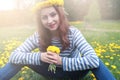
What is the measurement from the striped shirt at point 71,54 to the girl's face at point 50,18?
183 millimetres

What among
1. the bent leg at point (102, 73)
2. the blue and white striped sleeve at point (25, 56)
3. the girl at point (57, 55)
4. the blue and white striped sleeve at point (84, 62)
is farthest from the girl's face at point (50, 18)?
the bent leg at point (102, 73)

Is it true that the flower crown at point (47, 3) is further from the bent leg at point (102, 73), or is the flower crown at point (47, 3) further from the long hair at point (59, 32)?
the bent leg at point (102, 73)

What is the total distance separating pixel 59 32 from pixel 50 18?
0.20 metres

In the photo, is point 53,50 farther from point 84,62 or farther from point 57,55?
point 84,62

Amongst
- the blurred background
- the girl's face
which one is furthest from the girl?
the blurred background

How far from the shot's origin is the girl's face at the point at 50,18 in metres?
3.85

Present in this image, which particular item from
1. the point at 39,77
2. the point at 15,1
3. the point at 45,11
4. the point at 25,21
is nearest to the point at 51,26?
the point at 45,11

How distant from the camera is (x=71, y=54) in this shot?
4.03 metres

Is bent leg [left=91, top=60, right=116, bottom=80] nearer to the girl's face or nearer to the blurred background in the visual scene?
the girl's face

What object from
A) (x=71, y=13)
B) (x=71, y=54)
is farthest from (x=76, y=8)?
(x=71, y=54)

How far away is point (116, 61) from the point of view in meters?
5.64

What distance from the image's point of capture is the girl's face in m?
3.85

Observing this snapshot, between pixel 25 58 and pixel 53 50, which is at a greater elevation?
pixel 53 50

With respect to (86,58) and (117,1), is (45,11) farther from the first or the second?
(117,1)
